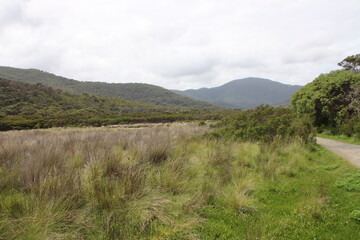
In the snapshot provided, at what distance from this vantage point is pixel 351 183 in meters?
4.47

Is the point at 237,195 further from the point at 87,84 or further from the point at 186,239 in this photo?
the point at 87,84

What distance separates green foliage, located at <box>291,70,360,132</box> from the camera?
38.6ft

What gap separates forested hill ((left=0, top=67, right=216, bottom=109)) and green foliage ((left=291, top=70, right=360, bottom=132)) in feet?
400

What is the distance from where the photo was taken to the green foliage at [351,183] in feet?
14.0

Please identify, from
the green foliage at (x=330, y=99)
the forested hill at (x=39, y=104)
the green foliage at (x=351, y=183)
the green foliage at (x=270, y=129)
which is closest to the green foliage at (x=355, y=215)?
the green foliage at (x=351, y=183)

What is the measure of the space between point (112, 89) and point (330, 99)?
527 ft

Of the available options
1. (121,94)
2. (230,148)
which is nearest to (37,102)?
(230,148)

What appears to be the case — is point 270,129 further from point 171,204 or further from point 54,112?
point 54,112

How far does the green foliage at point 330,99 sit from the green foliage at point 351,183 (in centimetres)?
809

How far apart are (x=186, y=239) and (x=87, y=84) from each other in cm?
17089

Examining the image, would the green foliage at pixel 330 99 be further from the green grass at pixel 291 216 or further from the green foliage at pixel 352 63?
the green foliage at pixel 352 63

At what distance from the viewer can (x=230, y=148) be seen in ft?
24.2

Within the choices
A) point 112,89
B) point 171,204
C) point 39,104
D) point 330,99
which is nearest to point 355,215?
point 171,204

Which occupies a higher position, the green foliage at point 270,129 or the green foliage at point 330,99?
the green foliage at point 330,99
